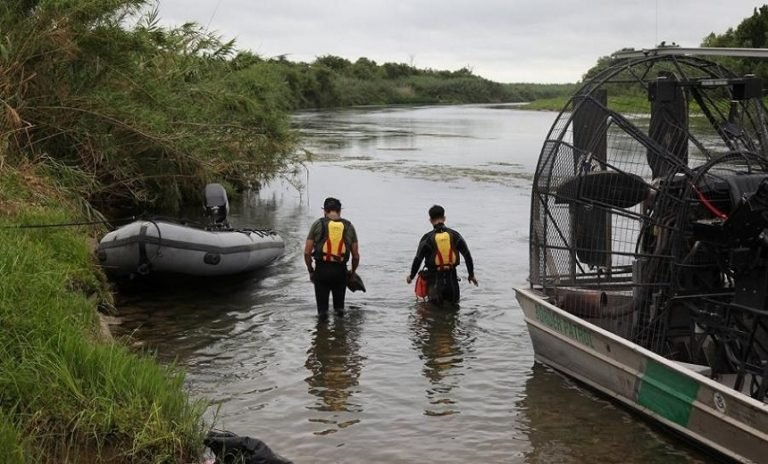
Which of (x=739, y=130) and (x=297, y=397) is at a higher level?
(x=739, y=130)

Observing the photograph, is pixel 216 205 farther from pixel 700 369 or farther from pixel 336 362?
pixel 700 369

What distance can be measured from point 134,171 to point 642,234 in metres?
9.61

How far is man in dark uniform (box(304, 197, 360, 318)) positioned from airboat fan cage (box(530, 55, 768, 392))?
218 cm

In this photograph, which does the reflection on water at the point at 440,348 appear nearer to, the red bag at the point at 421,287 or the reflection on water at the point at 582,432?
the red bag at the point at 421,287

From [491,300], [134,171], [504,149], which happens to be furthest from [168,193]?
[504,149]

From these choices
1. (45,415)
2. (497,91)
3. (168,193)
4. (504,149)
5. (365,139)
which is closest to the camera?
(45,415)

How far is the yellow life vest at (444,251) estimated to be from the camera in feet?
33.5

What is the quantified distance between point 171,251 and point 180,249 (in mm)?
127

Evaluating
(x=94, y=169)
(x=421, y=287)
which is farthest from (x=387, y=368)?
(x=94, y=169)

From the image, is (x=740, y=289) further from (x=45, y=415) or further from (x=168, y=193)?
(x=168, y=193)

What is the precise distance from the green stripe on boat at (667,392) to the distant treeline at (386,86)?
2027 inches

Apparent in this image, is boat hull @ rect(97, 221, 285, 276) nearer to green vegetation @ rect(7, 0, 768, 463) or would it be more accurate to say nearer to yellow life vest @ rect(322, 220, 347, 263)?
green vegetation @ rect(7, 0, 768, 463)

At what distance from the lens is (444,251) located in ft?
33.6

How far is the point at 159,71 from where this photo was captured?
15578mm
